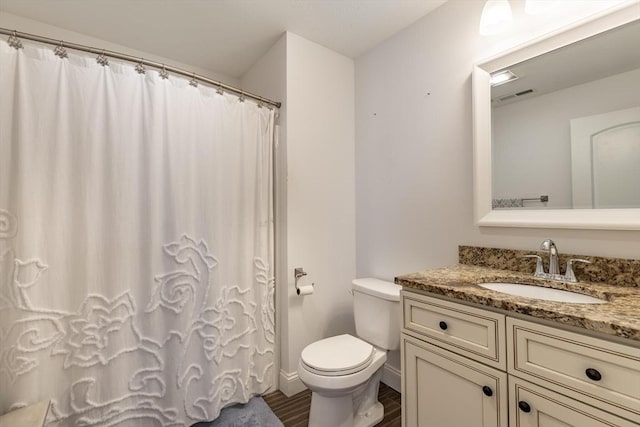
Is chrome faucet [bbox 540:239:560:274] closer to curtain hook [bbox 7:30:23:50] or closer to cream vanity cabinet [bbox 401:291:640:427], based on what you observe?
cream vanity cabinet [bbox 401:291:640:427]

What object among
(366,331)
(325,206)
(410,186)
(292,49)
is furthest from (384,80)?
(366,331)

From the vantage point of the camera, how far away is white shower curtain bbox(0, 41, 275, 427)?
45.1 inches

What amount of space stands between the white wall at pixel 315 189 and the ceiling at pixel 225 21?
0.46ft

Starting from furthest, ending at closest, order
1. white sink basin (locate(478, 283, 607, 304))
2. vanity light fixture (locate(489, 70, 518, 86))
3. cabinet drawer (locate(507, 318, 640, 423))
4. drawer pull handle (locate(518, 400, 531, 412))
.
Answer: vanity light fixture (locate(489, 70, 518, 86))
white sink basin (locate(478, 283, 607, 304))
drawer pull handle (locate(518, 400, 531, 412))
cabinet drawer (locate(507, 318, 640, 423))

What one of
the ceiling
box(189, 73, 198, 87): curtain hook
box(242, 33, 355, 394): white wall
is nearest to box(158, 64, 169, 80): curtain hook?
box(189, 73, 198, 87): curtain hook

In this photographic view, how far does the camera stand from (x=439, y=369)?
1.09m

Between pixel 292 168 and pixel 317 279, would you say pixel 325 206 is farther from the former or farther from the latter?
pixel 317 279

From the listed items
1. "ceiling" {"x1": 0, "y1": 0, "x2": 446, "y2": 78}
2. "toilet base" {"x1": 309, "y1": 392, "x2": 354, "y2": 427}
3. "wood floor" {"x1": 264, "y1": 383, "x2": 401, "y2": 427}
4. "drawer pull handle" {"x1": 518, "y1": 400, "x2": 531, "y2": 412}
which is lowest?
"wood floor" {"x1": 264, "y1": 383, "x2": 401, "y2": 427}

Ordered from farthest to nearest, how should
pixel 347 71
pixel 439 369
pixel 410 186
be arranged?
1. pixel 347 71
2. pixel 410 186
3. pixel 439 369

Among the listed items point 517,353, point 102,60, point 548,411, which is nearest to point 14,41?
point 102,60

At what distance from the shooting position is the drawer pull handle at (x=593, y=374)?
727mm

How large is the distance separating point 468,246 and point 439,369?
676mm

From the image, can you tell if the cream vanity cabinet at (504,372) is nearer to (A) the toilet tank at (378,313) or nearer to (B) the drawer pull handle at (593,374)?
(B) the drawer pull handle at (593,374)

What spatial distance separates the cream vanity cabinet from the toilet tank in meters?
0.35
